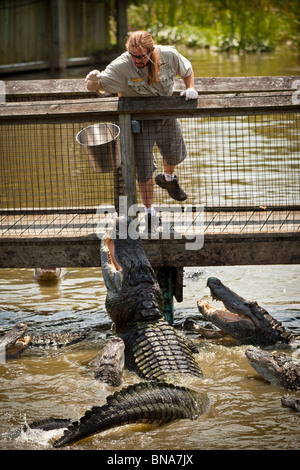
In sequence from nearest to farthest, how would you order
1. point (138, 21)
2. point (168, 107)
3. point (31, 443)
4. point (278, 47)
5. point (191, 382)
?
point (31, 443), point (191, 382), point (168, 107), point (278, 47), point (138, 21)

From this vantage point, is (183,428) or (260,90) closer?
(183,428)

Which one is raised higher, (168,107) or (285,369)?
(168,107)

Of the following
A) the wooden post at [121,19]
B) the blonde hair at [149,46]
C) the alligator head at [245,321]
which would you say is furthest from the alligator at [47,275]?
the wooden post at [121,19]

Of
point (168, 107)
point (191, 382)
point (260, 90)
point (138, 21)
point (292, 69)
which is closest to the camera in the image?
point (191, 382)

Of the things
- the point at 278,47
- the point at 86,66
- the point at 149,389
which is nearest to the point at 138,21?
the point at 278,47

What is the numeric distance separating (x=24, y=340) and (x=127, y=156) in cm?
158

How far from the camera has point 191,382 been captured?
473cm

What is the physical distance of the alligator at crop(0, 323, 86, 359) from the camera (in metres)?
5.29

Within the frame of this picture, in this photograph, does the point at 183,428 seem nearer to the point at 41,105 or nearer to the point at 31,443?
the point at 31,443

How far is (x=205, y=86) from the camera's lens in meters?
5.85

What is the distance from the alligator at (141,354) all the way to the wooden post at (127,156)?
0.79ft

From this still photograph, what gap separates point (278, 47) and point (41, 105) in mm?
22836

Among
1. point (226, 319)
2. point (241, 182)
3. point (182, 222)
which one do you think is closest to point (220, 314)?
point (226, 319)

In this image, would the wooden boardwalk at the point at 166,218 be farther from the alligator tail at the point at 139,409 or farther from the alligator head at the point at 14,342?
the alligator tail at the point at 139,409
